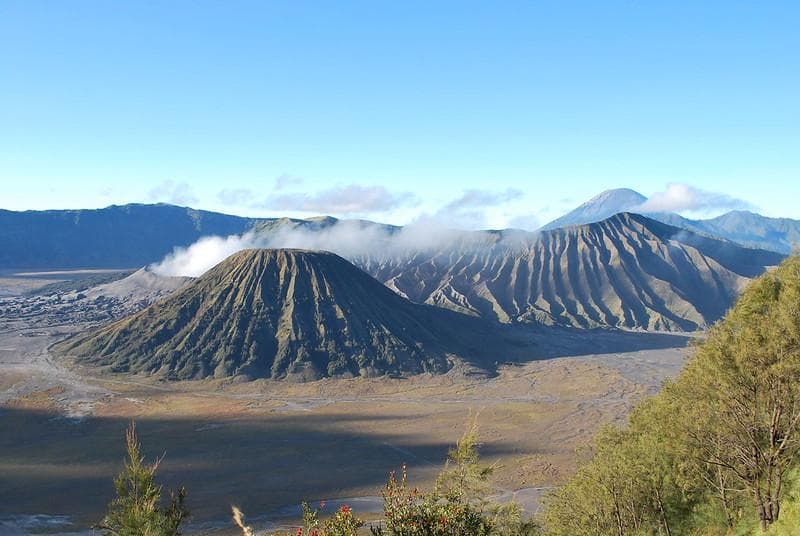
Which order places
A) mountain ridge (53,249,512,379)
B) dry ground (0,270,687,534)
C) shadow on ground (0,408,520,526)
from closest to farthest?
shadow on ground (0,408,520,526) → dry ground (0,270,687,534) → mountain ridge (53,249,512,379)

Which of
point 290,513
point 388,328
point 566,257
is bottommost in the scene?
point 290,513

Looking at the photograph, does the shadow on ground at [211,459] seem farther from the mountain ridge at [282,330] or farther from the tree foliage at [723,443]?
the tree foliage at [723,443]

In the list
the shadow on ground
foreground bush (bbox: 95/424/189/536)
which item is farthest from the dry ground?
foreground bush (bbox: 95/424/189/536)

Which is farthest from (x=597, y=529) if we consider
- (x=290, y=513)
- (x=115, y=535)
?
(x=290, y=513)

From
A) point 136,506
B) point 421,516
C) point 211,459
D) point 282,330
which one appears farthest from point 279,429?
point 421,516

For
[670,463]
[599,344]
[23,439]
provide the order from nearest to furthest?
[670,463] < [23,439] < [599,344]

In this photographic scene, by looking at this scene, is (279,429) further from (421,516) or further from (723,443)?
(421,516)

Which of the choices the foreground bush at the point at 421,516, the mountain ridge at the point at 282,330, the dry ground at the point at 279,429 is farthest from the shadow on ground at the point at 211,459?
the foreground bush at the point at 421,516

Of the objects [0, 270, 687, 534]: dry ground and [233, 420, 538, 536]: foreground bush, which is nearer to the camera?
[233, 420, 538, 536]: foreground bush

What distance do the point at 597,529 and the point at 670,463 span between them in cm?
442

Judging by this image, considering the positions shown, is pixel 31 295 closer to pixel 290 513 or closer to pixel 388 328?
pixel 388 328

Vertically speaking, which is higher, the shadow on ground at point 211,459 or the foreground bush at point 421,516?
the foreground bush at point 421,516

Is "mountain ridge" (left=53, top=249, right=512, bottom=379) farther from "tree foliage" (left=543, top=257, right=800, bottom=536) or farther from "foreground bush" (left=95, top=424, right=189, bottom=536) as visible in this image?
"foreground bush" (left=95, top=424, right=189, bottom=536)

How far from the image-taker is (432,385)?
10131cm
